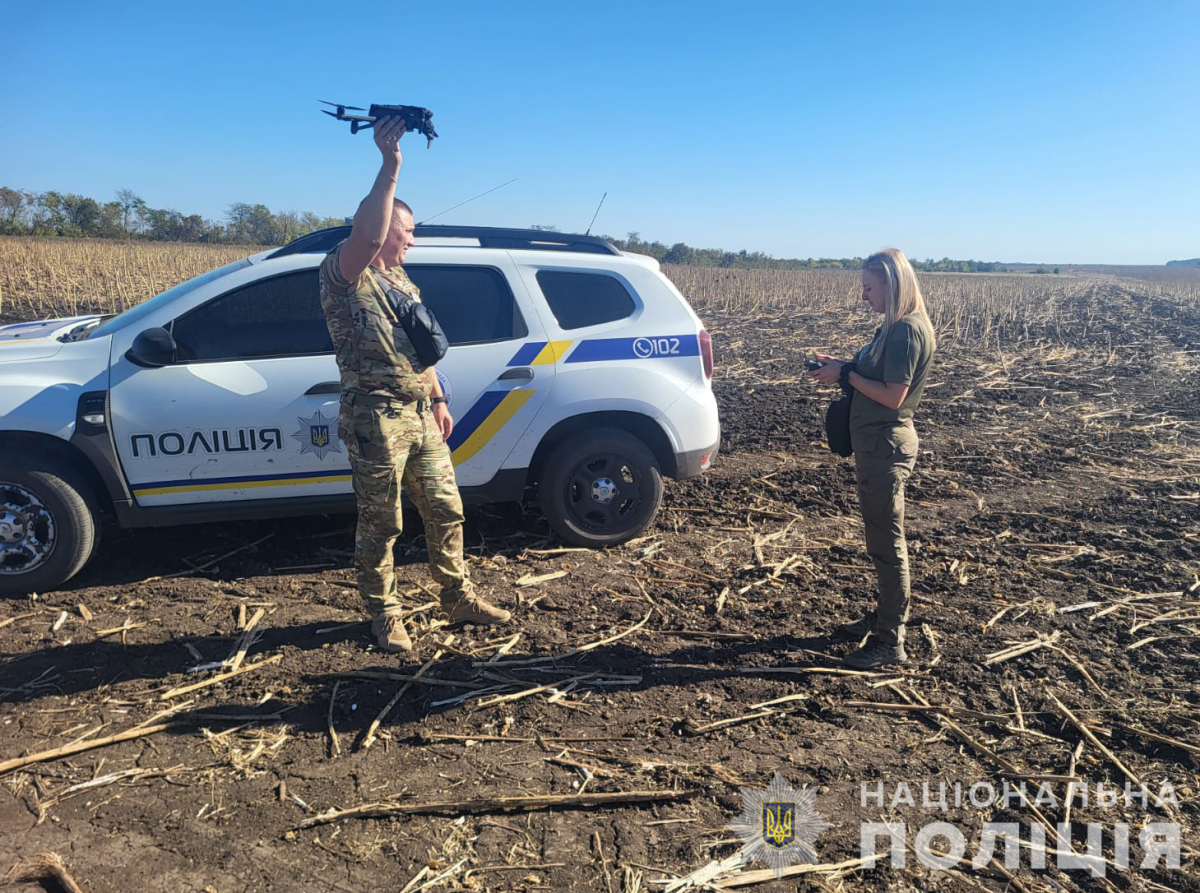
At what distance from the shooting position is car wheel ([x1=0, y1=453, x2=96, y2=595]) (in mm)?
4145

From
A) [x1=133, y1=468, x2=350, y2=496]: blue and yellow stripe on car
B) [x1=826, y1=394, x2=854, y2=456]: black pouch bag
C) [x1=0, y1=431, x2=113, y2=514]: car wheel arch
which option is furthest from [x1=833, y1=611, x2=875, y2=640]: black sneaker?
[x1=0, y1=431, x2=113, y2=514]: car wheel arch

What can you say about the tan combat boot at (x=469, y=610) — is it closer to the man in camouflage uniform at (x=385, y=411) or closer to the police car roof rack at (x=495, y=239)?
the man in camouflage uniform at (x=385, y=411)

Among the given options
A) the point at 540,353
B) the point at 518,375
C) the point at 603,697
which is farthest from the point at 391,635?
the point at 540,353

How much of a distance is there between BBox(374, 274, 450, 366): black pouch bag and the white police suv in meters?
1.02

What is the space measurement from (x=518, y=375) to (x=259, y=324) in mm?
1525

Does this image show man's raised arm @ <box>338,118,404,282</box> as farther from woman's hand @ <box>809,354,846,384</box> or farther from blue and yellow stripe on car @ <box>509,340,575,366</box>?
woman's hand @ <box>809,354,846,384</box>

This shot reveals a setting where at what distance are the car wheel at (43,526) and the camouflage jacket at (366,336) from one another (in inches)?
73.1

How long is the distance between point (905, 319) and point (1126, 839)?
2.17m

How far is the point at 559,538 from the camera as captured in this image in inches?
210

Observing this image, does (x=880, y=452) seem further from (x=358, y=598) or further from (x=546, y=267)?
(x=358, y=598)

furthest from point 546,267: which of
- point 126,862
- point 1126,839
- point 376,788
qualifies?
point 1126,839

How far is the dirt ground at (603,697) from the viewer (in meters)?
2.58

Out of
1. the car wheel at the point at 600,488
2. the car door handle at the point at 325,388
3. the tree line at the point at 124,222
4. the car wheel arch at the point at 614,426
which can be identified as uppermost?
the tree line at the point at 124,222

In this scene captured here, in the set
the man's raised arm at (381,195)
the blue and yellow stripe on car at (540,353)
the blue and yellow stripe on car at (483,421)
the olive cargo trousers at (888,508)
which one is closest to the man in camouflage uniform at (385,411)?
the man's raised arm at (381,195)
